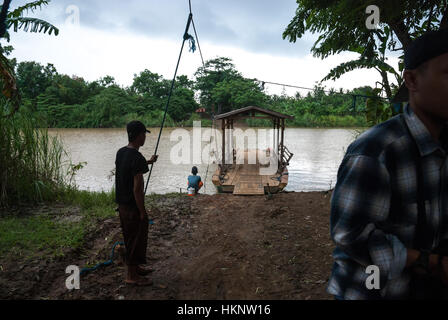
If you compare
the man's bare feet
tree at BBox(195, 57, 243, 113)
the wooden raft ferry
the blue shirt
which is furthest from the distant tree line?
the man's bare feet

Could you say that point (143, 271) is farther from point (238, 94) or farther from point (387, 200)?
point (238, 94)

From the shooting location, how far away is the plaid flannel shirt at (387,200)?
872mm

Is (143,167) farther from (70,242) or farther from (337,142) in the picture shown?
(337,142)

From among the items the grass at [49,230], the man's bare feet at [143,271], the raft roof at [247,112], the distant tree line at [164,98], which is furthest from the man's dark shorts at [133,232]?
the distant tree line at [164,98]

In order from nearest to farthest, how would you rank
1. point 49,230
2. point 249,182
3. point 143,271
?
point 143,271
point 49,230
point 249,182

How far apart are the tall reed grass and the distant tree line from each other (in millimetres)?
26528

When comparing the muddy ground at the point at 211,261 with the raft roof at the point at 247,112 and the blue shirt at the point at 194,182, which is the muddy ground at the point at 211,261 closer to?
the blue shirt at the point at 194,182

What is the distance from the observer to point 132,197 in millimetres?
2783

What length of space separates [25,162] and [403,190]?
6.30 m

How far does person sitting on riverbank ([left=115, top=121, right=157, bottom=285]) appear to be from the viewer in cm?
273

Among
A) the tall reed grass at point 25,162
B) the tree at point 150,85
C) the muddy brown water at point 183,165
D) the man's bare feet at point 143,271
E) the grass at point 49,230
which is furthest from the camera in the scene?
the tree at point 150,85

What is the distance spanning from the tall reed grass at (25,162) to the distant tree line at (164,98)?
2653cm

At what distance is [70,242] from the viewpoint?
3.90 metres

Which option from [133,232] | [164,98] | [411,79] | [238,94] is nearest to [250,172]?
[133,232]
